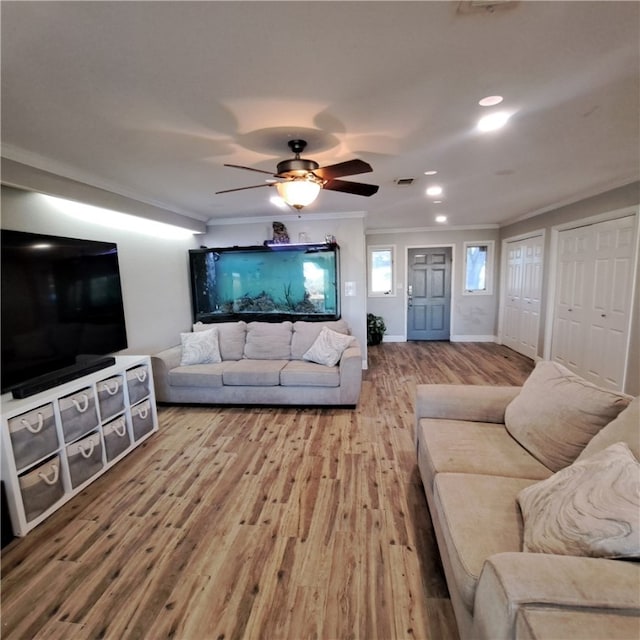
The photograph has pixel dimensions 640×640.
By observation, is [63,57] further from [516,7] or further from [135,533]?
[135,533]

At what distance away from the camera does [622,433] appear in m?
1.30

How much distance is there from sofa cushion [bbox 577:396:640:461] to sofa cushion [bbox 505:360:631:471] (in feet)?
0.32

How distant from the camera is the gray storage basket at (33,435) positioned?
6.03 ft

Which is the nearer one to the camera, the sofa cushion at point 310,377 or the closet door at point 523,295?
the sofa cushion at point 310,377

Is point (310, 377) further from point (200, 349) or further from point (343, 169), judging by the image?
point (343, 169)

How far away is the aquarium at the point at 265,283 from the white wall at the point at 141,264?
0.84ft

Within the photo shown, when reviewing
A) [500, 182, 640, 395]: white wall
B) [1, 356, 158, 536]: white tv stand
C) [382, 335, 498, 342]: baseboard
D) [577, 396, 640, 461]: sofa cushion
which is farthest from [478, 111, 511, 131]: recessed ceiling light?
[382, 335, 498, 342]: baseboard

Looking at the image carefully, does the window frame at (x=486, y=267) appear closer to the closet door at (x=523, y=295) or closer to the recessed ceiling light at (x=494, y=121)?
the closet door at (x=523, y=295)

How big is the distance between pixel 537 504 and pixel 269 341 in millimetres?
3211

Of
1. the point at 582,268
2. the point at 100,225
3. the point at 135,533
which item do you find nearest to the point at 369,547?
the point at 135,533

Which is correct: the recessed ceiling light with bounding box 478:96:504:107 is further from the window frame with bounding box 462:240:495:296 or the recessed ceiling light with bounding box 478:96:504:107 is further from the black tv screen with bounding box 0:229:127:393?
the window frame with bounding box 462:240:495:296

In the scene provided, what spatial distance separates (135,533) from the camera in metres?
1.89

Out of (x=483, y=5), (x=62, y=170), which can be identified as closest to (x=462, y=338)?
(x=483, y=5)


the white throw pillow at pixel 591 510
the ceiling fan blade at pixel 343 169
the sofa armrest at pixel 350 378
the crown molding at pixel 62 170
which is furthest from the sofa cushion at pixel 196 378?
the white throw pillow at pixel 591 510
